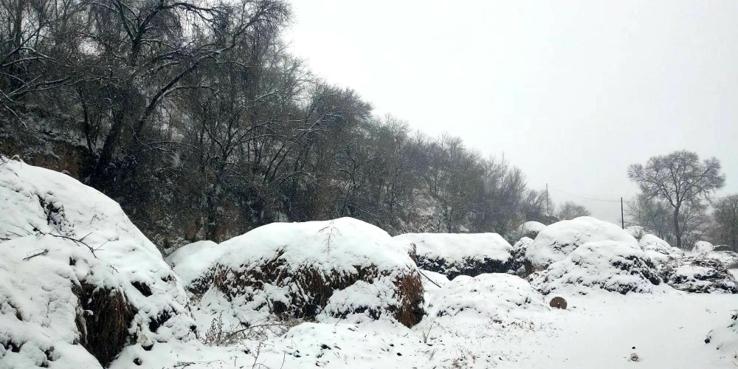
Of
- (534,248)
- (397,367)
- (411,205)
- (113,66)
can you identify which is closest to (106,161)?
(113,66)

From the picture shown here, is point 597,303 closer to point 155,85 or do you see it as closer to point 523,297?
point 523,297

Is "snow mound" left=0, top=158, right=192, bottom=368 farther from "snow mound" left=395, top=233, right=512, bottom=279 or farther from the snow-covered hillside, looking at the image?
"snow mound" left=395, top=233, right=512, bottom=279

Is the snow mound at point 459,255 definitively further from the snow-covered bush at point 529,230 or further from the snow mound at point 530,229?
the snow-covered bush at point 529,230

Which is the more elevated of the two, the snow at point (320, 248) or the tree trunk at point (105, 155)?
the tree trunk at point (105, 155)

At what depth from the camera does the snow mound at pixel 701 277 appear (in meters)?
15.0

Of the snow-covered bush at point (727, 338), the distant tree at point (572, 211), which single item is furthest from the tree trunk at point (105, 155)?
the distant tree at point (572, 211)

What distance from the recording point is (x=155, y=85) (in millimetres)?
14945

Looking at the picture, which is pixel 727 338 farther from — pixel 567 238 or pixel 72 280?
pixel 567 238

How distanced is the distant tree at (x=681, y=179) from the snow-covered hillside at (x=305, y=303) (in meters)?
33.0

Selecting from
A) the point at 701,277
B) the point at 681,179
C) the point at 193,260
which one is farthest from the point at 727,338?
the point at 681,179

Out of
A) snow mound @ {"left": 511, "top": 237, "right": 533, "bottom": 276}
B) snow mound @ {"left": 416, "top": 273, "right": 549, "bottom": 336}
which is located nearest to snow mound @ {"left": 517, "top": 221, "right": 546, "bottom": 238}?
snow mound @ {"left": 511, "top": 237, "right": 533, "bottom": 276}

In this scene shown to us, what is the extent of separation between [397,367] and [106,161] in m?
12.6

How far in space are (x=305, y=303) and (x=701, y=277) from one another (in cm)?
1558

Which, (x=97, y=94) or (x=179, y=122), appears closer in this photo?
(x=97, y=94)
